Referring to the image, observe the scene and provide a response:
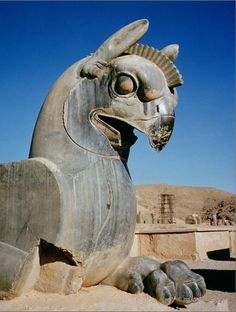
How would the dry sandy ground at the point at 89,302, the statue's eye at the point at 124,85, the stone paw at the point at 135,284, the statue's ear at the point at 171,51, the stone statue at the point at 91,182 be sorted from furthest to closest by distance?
the statue's ear at the point at 171,51, the statue's eye at the point at 124,85, the stone paw at the point at 135,284, the stone statue at the point at 91,182, the dry sandy ground at the point at 89,302

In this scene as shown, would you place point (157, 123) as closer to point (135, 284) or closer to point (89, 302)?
point (135, 284)

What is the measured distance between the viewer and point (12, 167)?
2.90 m

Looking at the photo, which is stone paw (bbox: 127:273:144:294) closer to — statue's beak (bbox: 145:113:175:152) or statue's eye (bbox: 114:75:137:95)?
statue's beak (bbox: 145:113:175:152)

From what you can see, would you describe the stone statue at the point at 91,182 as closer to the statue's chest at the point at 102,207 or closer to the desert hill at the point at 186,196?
the statue's chest at the point at 102,207

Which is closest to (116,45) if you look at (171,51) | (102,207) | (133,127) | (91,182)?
(171,51)

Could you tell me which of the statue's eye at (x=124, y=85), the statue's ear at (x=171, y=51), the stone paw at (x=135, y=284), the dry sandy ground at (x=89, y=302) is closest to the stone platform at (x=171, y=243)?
the stone paw at (x=135, y=284)

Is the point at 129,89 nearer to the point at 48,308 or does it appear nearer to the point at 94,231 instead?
the point at 94,231

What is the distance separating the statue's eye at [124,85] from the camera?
3.00 metres

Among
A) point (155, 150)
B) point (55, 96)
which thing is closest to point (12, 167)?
point (55, 96)

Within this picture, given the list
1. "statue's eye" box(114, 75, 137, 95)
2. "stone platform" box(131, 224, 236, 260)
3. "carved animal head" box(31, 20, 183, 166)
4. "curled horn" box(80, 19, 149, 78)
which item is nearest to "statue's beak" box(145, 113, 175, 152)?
"carved animal head" box(31, 20, 183, 166)

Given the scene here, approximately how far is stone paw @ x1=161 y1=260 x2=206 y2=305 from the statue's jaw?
3.23 feet

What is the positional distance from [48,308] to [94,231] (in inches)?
25.0

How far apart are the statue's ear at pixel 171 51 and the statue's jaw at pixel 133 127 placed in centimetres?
70

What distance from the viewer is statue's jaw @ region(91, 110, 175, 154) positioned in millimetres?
2998
